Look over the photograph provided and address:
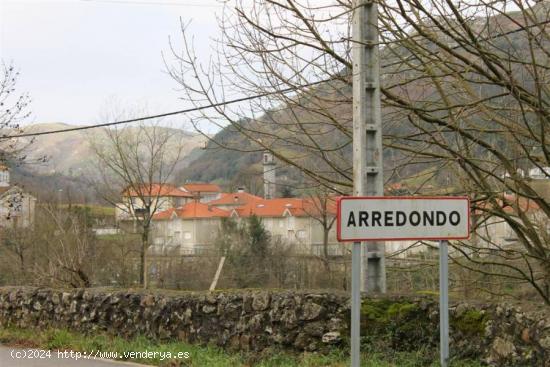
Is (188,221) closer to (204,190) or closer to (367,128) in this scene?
(204,190)

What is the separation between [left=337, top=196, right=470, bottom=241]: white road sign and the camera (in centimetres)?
475

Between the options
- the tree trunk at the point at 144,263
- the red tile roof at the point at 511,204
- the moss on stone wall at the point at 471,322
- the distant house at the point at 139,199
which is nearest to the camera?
the moss on stone wall at the point at 471,322

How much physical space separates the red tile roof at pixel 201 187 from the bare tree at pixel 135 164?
4321 centimetres

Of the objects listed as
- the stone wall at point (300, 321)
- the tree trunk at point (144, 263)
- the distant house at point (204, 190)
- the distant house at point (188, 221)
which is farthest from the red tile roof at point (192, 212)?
the stone wall at point (300, 321)

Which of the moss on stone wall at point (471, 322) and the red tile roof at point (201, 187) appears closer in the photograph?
the moss on stone wall at point (471, 322)

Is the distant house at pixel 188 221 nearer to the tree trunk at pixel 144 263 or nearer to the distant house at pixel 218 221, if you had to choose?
the distant house at pixel 218 221

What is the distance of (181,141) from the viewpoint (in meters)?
39.3

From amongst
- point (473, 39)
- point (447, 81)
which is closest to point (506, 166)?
point (447, 81)

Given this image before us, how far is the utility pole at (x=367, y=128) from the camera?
7.05 m

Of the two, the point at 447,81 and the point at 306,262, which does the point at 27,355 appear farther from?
the point at 306,262

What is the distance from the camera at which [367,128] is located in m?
7.14

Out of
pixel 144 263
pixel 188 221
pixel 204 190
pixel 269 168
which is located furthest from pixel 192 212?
pixel 269 168

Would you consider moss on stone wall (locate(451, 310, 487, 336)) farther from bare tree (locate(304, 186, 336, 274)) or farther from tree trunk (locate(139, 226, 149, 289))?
tree trunk (locate(139, 226, 149, 289))

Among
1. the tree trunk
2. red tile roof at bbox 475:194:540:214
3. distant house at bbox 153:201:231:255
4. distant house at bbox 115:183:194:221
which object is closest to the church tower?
red tile roof at bbox 475:194:540:214
